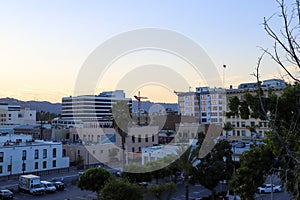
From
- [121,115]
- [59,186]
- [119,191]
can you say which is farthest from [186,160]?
[59,186]

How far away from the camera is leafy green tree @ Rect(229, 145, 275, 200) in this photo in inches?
471

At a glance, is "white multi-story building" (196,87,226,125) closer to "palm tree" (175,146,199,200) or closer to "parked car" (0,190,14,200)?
"palm tree" (175,146,199,200)

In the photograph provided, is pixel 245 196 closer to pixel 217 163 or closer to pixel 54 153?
pixel 217 163

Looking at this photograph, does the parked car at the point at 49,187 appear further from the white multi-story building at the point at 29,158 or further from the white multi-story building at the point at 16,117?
the white multi-story building at the point at 16,117

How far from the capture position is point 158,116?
59.0 metres

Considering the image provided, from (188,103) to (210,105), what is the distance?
288 inches

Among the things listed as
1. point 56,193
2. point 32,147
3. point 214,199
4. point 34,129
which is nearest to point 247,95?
point 214,199

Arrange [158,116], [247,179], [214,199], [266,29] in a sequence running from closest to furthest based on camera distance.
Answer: [266,29] → [247,179] → [214,199] → [158,116]

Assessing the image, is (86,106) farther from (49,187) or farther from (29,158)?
(49,187)

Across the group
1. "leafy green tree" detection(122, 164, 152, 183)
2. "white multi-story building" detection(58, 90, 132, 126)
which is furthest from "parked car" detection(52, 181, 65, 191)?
"white multi-story building" detection(58, 90, 132, 126)

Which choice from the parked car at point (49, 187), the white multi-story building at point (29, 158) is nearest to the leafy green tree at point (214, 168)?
the parked car at point (49, 187)

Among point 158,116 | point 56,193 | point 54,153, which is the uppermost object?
point 158,116

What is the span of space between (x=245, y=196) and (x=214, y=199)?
805 cm

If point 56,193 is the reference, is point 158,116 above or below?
above
